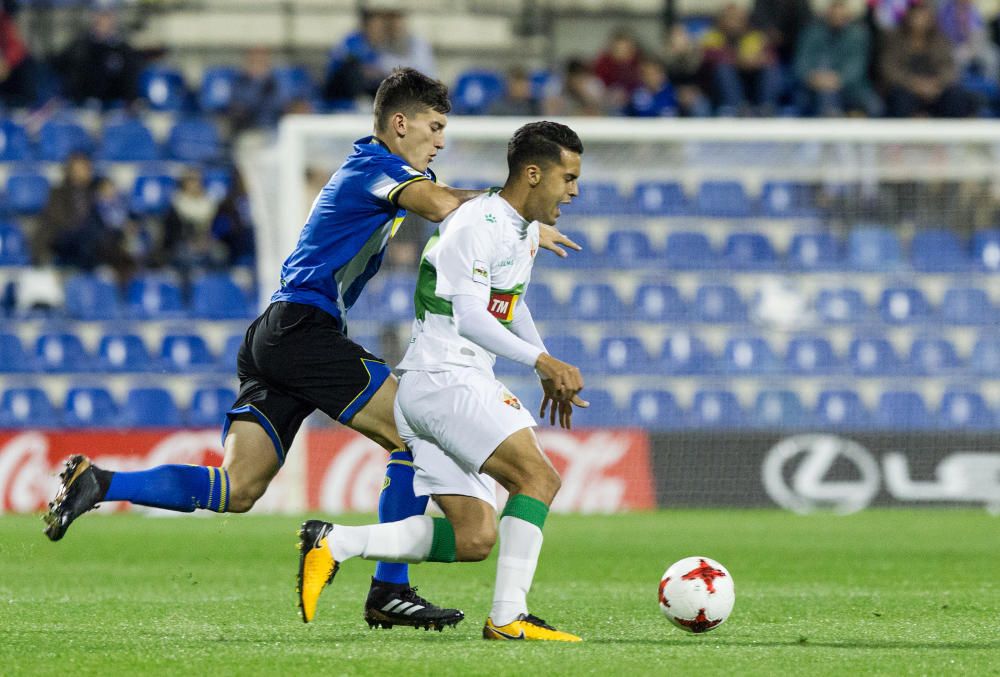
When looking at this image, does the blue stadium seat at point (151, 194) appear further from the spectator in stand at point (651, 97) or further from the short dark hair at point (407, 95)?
the short dark hair at point (407, 95)

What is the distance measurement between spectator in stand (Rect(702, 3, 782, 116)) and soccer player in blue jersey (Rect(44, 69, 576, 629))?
1063 cm

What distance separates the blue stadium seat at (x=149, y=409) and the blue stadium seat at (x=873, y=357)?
→ 604 centimetres

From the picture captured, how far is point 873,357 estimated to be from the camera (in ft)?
48.2

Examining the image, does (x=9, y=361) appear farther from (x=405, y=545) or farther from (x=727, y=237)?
(x=405, y=545)

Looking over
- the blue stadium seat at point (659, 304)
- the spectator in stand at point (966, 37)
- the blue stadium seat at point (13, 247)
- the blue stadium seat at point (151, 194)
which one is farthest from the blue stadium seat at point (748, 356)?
the blue stadium seat at point (13, 247)

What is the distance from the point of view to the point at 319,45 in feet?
61.0

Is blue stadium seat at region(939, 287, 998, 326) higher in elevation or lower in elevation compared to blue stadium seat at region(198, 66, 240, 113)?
lower

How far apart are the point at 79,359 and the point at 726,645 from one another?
10668mm

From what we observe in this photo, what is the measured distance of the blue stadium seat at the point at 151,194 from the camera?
16.3 m

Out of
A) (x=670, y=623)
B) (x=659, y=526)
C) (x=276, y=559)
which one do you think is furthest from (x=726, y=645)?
(x=659, y=526)

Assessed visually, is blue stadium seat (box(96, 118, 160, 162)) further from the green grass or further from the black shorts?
the black shorts

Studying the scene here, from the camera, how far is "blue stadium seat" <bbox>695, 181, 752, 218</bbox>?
14.7m

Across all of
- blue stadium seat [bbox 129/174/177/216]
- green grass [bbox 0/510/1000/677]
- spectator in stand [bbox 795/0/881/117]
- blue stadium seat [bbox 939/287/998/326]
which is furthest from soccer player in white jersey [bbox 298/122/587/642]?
spectator in stand [bbox 795/0/881/117]

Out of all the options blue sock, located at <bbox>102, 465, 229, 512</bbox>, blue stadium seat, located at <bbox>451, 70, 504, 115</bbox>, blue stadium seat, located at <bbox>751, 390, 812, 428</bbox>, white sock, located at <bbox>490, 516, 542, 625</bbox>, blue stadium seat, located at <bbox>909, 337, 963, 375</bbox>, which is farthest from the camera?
blue stadium seat, located at <bbox>451, 70, 504, 115</bbox>
